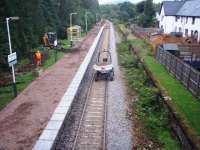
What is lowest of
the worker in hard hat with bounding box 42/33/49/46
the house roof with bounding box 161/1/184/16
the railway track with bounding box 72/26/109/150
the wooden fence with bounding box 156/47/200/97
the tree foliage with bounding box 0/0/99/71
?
the railway track with bounding box 72/26/109/150

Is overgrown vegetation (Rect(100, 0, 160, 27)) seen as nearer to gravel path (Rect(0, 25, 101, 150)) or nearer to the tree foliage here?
the tree foliage

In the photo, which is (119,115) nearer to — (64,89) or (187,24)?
(64,89)

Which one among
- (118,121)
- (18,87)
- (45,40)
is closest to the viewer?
(118,121)

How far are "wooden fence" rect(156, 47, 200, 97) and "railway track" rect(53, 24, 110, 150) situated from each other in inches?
240

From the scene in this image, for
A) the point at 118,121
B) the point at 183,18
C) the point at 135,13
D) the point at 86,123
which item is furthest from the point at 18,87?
the point at 135,13

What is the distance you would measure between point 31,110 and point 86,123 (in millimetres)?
3775

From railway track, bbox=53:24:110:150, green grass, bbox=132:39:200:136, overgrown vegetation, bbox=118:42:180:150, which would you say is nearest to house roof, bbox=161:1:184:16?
green grass, bbox=132:39:200:136

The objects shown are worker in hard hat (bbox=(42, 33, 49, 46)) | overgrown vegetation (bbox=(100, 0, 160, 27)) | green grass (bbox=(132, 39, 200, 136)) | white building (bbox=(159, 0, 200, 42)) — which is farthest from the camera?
overgrown vegetation (bbox=(100, 0, 160, 27))

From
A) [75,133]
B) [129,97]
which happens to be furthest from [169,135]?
[129,97]

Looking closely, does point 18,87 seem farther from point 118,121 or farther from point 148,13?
point 148,13

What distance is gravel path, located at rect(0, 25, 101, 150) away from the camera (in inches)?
544

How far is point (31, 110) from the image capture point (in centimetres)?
1753

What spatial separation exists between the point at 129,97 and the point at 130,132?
582 cm

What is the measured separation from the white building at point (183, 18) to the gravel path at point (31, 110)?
28.6 m
